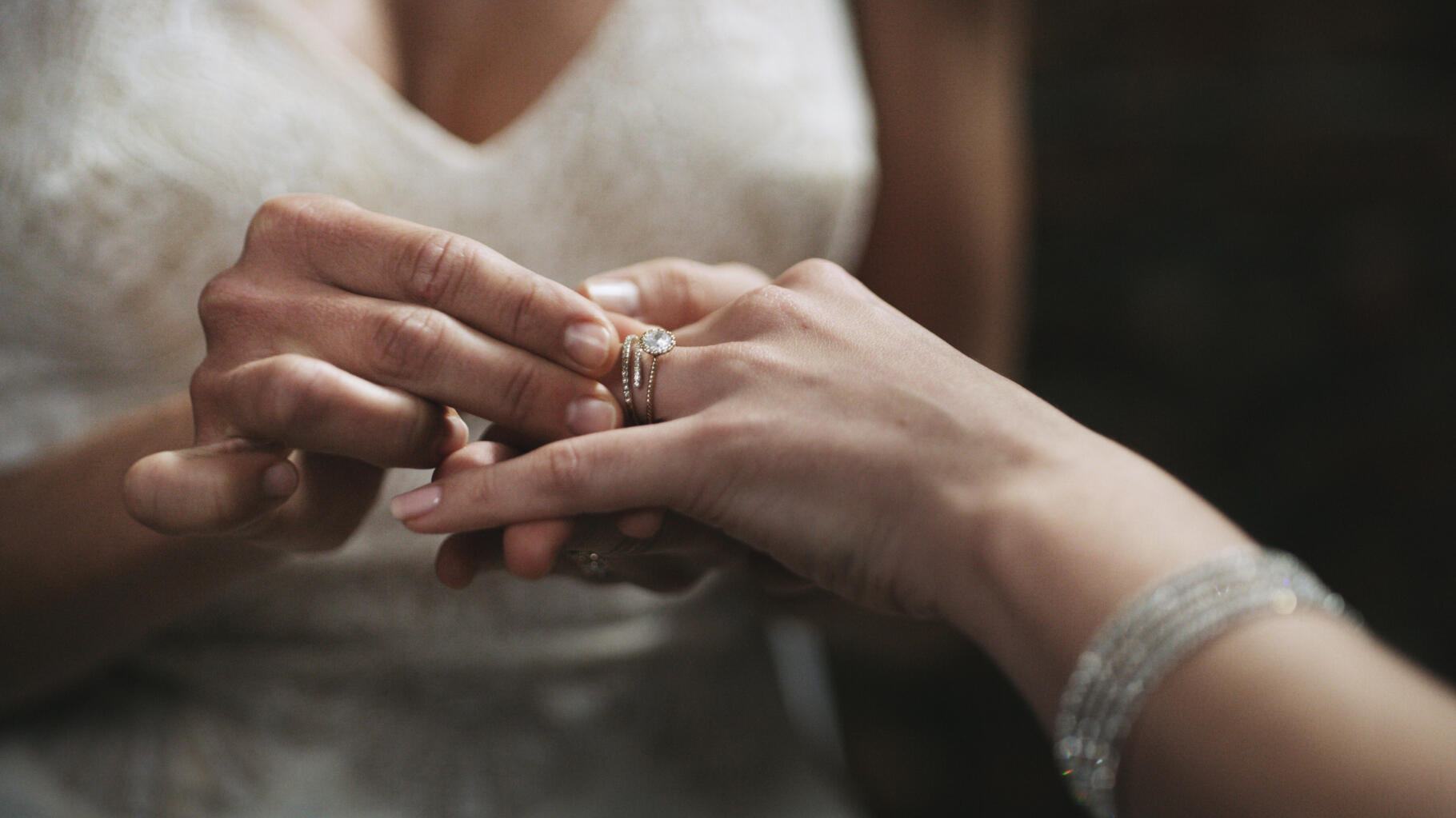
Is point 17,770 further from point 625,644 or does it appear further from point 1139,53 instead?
point 1139,53

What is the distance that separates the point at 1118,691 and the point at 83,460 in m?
0.62

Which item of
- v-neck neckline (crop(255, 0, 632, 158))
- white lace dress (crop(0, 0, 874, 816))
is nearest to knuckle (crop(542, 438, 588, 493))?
white lace dress (crop(0, 0, 874, 816))

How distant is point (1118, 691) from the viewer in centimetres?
32

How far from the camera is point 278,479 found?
1.31 feet

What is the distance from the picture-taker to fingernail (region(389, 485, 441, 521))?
40cm

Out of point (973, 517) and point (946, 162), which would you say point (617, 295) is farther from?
point (946, 162)

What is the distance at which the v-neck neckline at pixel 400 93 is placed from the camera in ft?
2.08

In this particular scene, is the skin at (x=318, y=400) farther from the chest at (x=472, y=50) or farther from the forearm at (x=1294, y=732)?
the forearm at (x=1294, y=732)

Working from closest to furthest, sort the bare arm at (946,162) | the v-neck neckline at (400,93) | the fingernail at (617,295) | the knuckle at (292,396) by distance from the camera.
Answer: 1. the knuckle at (292,396)
2. the fingernail at (617,295)
3. the v-neck neckline at (400,93)
4. the bare arm at (946,162)

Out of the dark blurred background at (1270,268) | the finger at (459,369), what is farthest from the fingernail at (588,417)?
the dark blurred background at (1270,268)

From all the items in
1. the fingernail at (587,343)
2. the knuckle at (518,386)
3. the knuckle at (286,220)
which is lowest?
the knuckle at (518,386)

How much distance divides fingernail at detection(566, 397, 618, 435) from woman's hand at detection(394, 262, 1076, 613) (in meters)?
0.02

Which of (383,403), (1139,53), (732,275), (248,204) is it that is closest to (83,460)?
(248,204)

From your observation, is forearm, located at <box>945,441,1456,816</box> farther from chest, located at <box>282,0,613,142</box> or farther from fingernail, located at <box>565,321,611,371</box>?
chest, located at <box>282,0,613,142</box>
